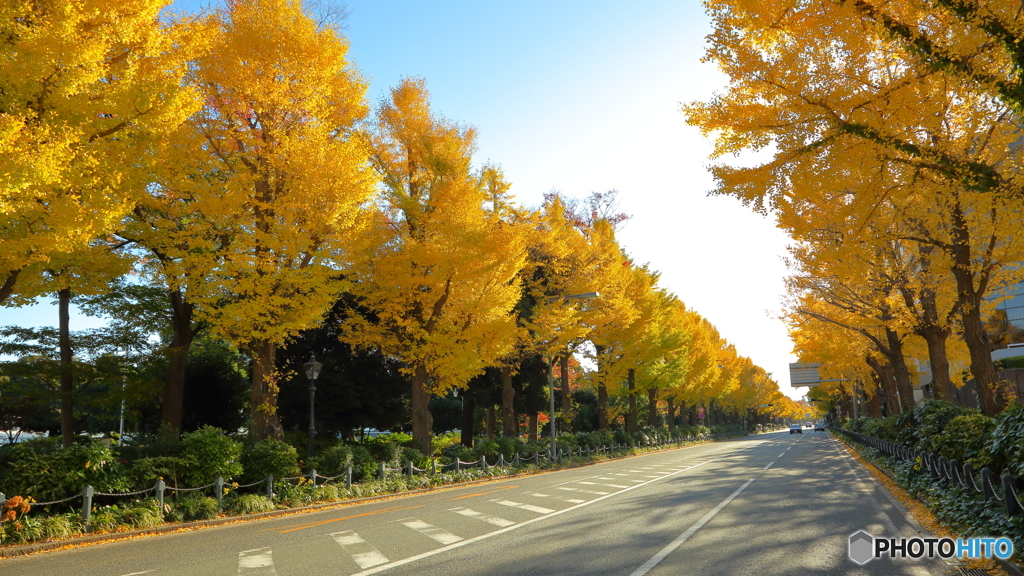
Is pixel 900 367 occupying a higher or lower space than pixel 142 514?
higher

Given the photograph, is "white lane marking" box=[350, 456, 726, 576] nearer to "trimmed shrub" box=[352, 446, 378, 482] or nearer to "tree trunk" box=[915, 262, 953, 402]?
"trimmed shrub" box=[352, 446, 378, 482]

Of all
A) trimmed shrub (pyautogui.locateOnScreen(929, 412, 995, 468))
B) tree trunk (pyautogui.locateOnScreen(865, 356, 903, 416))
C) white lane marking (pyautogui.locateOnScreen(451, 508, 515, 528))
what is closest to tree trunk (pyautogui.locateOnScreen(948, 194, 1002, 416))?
trimmed shrub (pyautogui.locateOnScreen(929, 412, 995, 468))

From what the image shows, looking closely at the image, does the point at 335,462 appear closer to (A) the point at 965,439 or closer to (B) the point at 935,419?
(A) the point at 965,439

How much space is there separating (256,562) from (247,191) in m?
9.29

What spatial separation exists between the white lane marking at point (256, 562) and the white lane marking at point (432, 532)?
2205 millimetres

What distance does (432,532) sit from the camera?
356 inches

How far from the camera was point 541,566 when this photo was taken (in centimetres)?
657

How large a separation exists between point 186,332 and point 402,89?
36.0 ft

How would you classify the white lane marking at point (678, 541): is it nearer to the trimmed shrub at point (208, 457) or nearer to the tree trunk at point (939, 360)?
the tree trunk at point (939, 360)

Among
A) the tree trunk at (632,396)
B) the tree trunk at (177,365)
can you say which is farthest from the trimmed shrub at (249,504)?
the tree trunk at (632,396)

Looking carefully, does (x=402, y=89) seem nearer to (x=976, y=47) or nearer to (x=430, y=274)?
(x=430, y=274)

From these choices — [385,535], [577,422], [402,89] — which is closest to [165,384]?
[402,89]

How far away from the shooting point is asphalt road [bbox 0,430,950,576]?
6.63m

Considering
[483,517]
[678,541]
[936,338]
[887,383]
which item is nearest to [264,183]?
[483,517]
